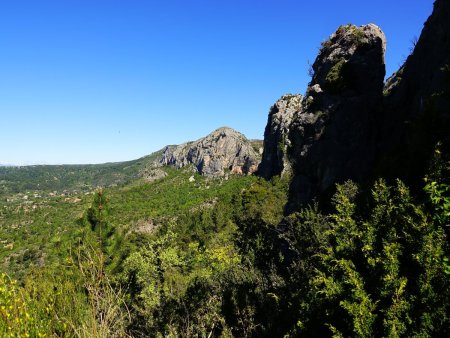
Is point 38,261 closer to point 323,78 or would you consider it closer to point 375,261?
point 323,78

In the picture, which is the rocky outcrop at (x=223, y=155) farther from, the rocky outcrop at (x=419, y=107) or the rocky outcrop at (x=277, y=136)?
the rocky outcrop at (x=419, y=107)

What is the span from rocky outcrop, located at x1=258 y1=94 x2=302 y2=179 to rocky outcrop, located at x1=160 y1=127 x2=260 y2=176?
37.4 metres

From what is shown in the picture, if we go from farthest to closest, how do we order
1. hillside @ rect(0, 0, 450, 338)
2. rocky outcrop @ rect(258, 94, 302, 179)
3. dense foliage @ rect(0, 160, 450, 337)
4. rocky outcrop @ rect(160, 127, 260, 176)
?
rocky outcrop @ rect(160, 127, 260, 176) < rocky outcrop @ rect(258, 94, 302, 179) < hillside @ rect(0, 0, 450, 338) < dense foliage @ rect(0, 160, 450, 337)

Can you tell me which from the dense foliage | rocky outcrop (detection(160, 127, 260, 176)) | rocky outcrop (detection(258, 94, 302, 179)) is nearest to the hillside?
the dense foliage

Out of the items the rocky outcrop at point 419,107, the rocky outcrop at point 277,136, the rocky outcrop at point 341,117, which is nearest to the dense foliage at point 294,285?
the rocky outcrop at point 419,107

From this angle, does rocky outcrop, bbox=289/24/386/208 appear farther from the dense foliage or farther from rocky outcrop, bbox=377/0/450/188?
the dense foliage

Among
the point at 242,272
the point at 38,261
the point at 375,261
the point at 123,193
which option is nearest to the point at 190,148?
the point at 123,193

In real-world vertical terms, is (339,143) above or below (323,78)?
below

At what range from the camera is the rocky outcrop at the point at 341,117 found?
3123cm

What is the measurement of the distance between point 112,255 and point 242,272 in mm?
18110

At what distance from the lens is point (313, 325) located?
9852mm

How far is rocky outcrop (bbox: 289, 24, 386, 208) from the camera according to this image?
31.2 metres

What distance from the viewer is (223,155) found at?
169125mm

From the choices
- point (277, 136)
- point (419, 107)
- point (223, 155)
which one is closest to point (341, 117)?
point (419, 107)
